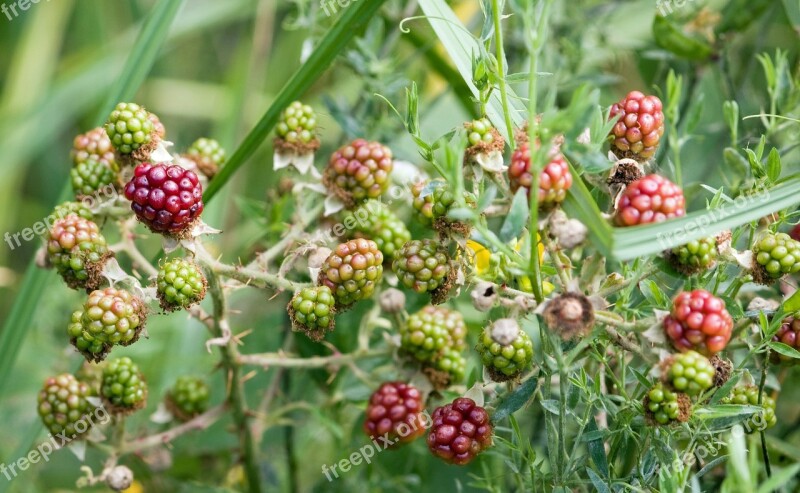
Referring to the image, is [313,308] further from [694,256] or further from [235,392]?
[694,256]

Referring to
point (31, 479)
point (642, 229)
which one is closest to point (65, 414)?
point (31, 479)

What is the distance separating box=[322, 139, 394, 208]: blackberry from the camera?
0.98m

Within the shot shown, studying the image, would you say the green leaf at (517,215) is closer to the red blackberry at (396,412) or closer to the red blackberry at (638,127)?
the red blackberry at (638,127)

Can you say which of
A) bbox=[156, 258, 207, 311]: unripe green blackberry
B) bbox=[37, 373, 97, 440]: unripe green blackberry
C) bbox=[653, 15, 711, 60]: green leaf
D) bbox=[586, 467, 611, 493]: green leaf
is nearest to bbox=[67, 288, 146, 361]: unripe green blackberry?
bbox=[156, 258, 207, 311]: unripe green blackberry

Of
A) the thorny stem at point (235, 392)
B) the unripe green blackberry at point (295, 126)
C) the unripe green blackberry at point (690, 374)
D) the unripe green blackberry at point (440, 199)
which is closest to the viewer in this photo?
the unripe green blackberry at point (690, 374)

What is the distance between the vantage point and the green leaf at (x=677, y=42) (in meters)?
1.30

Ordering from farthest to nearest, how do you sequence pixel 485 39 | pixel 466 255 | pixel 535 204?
pixel 466 255
pixel 485 39
pixel 535 204

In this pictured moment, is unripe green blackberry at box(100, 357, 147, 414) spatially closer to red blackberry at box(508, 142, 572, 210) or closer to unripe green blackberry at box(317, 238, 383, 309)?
unripe green blackberry at box(317, 238, 383, 309)

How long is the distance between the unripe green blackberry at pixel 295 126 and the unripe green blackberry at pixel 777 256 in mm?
532

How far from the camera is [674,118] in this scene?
946mm

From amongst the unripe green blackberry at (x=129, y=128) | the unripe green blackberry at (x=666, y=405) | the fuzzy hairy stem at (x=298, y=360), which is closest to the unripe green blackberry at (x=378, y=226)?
the fuzzy hairy stem at (x=298, y=360)

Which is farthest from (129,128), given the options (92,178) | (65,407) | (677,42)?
(677,42)

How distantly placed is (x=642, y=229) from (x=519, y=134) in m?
0.17

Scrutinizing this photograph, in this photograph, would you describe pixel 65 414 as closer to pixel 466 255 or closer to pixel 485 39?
pixel 466 255
